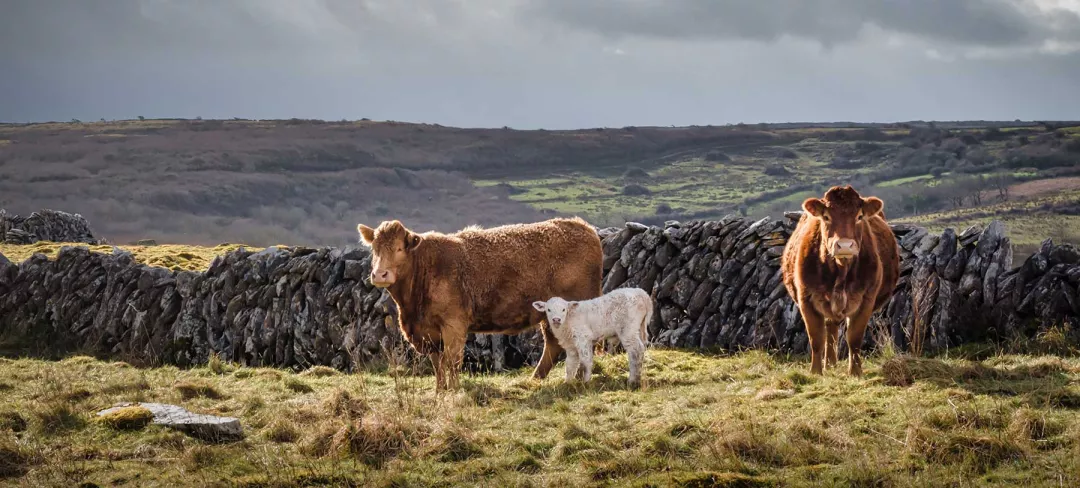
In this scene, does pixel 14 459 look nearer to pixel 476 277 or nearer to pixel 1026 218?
pixel 476 277

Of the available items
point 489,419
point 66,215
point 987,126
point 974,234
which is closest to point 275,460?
point 489,419

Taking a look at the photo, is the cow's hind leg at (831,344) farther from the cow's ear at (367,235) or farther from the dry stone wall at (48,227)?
the dry stone wall at (48,227)

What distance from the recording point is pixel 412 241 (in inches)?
517

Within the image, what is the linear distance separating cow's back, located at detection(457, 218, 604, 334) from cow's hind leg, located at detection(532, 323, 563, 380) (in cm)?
30

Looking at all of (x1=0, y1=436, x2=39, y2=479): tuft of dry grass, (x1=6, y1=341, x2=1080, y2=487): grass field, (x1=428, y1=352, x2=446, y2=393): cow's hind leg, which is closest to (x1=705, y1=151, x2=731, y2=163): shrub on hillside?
(x1=428, y1=352, x2=446, y2=393): cow's hind leg

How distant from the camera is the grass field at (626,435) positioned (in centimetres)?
770

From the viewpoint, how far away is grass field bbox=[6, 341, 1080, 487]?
25.2ft

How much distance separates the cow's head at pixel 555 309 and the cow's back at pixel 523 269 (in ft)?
3.01

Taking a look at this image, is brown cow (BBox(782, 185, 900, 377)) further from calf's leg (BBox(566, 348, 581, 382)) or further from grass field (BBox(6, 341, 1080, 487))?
calf's leg (BBox(566, 348, 581, 382))

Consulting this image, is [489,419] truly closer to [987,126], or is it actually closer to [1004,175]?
[1004,175]

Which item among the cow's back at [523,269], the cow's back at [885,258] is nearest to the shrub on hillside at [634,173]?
the cow's back at [523,269]

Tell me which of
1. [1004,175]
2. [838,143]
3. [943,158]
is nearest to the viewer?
[1004,175]

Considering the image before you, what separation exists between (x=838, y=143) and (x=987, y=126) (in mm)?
29052

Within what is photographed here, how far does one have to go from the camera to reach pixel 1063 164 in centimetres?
12331
